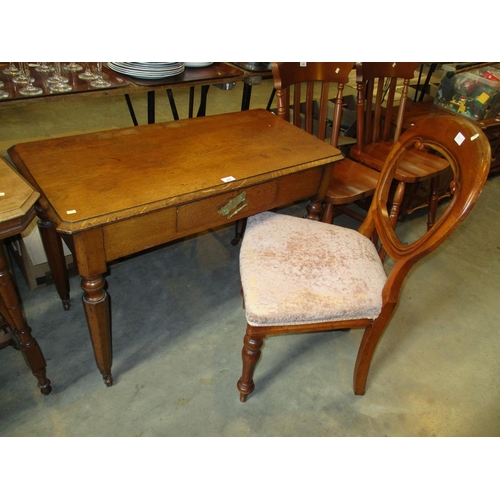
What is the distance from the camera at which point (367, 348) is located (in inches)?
54.2

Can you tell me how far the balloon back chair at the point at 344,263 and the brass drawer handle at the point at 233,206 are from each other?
Answer: 0.14 metres

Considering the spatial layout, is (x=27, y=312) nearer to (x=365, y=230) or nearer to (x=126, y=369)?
(x=126, y=369)

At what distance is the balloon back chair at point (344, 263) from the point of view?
3.51 feet

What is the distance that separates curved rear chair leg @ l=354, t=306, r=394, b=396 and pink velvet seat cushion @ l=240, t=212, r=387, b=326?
46 mm

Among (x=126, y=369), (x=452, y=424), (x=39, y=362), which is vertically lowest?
(x=452, y=424)

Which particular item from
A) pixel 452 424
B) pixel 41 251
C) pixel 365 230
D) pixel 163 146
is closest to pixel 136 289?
pixel 41 251

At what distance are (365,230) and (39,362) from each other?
121cm

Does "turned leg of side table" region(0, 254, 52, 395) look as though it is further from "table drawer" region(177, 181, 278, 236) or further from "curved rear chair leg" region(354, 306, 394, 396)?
"curved rear chair leg" region(354, 306, 394, 396)

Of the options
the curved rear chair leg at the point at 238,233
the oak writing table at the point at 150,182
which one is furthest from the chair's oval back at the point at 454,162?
the curved rear chair leg at the point at 238,233

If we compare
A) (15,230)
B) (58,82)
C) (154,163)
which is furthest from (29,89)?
(15,230)

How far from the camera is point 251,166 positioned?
4.20ft

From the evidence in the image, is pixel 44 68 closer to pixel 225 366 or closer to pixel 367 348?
pixel 225 366

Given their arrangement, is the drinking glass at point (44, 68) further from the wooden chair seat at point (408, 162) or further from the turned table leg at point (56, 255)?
the wooden chair seat at point (408, 162)

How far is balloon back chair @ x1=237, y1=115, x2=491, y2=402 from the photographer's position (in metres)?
1.07
